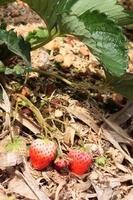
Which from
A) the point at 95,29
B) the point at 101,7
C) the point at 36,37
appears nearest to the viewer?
the point at 95,29

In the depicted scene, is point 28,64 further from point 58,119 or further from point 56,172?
point 56,172

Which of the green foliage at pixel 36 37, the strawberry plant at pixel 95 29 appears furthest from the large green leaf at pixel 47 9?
the green foliage at pixel 36 37

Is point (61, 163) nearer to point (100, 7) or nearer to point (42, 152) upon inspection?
point (42, 152)

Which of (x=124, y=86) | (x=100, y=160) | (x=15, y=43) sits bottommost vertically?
(x=100, y=160)

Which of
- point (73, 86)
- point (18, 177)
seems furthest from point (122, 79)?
point (18, 177)

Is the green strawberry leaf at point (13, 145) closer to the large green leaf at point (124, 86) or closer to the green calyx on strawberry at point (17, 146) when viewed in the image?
the green calyx on strawberry at point (17, 146)

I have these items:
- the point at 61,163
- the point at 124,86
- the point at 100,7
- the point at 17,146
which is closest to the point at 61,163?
the point at 61,163

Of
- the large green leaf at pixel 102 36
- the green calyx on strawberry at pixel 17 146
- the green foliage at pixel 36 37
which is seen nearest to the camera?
the large green leaf at pixel 102 36
